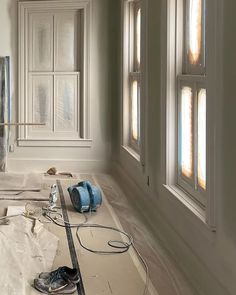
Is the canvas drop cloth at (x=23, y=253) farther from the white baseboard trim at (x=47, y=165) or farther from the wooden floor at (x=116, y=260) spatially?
the white baseboard trim at (x=47, y=165)

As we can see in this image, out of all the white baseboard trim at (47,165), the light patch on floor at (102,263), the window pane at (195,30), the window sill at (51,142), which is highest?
the window pane at (195,30)

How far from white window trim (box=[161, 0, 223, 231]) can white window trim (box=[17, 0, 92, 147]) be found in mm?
2780

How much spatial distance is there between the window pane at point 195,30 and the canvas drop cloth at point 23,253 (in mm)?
1632

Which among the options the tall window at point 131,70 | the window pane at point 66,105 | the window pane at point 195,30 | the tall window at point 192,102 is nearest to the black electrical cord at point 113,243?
the tall window at point 192,102

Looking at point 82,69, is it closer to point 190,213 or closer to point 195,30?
point 195,30

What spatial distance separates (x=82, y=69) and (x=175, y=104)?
9.79 feet

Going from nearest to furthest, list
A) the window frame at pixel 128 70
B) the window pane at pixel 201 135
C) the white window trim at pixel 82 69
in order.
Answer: the window pane at pixel 201 135, the window frame at pixel 128 70, the white window trim at pixel 82 69

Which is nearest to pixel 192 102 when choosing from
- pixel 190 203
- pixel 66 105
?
pixel 190 203

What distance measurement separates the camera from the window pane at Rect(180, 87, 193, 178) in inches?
125

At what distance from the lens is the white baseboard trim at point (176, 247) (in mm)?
2498

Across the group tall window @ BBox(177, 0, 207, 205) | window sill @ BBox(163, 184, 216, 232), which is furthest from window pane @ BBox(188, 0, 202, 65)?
window sill @ BBox(163, 184, 216, 232)

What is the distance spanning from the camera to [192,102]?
10.2ft

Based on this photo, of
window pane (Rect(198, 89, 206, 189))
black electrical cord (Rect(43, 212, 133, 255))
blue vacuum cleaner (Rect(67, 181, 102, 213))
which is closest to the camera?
window pane (Rect(198, 89, 206, 189))

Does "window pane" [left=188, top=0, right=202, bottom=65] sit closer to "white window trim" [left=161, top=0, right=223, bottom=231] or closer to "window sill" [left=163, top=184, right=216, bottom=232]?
"white window trim" [left=161, top=0, right=223, bottom=231]
